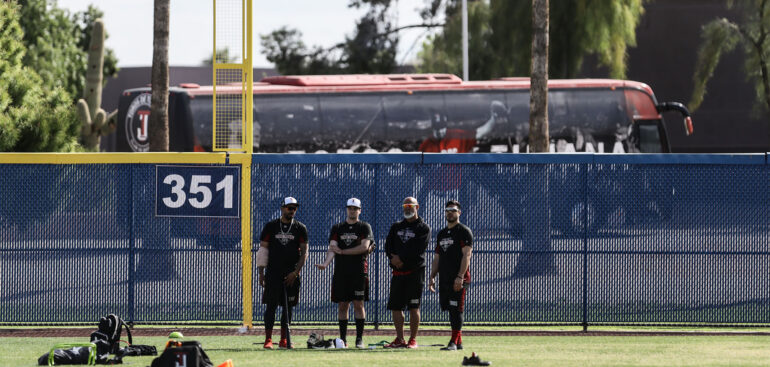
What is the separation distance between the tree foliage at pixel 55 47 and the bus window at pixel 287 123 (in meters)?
22.4

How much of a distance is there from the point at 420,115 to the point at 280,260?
14.5m

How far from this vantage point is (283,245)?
12195 millimetres

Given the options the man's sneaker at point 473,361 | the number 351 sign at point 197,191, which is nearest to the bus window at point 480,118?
the number 351 sign at point 197,191

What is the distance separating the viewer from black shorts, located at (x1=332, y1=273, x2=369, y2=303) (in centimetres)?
1219

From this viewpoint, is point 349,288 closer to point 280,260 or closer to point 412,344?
point 280,260

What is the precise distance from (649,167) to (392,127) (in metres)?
12.9

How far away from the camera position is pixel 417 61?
A: 60.9 metres

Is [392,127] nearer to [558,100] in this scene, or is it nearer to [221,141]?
[558,100]

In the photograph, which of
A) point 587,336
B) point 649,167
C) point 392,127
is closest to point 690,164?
point 649,167

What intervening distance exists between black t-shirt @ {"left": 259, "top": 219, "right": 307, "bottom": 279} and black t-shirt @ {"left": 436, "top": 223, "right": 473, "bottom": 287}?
1.51 metres

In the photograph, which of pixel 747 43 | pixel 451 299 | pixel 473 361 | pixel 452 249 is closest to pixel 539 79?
pixel 452 249

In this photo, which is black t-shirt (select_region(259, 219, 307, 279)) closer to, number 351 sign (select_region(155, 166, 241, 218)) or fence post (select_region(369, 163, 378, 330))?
number 351 sign (select_region(155, 166, 241, 218))

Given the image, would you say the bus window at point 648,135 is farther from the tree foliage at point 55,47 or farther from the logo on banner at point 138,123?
the tree foliage at point 55,47

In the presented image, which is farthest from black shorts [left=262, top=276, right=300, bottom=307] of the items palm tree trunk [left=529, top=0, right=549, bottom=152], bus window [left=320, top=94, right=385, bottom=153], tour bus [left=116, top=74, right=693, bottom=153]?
bus window [left=320, top=94, right=385, bottom=153]
